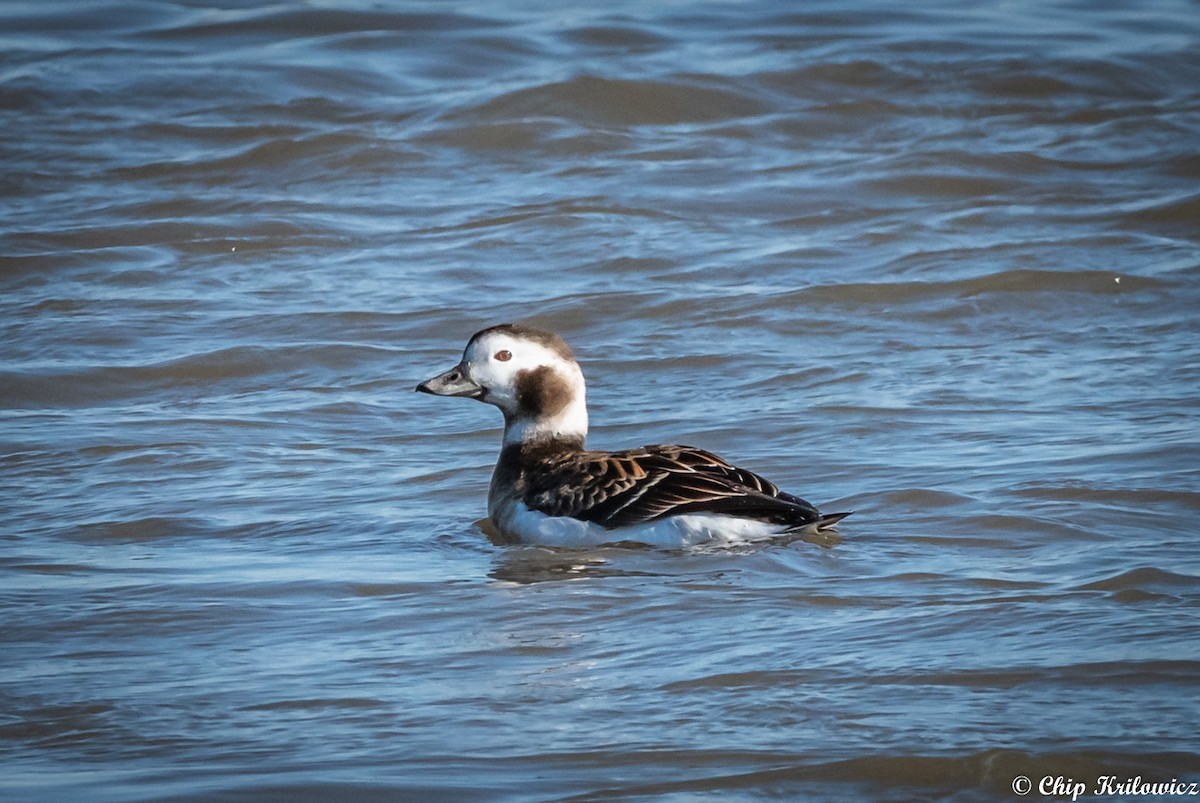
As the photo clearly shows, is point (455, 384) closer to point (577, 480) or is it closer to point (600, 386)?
point (577, 480)

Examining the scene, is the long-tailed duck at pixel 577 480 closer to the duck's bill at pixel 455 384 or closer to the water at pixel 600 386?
the duck's bill at pixel 455 384

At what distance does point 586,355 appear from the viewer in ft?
34.4

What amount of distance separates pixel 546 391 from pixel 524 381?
102 millimetres

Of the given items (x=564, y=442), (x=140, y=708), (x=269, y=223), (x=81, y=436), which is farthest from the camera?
(x=269, y=223)

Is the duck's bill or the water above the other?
the duck's bill

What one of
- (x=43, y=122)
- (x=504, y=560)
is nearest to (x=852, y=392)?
(x=504, y=560)

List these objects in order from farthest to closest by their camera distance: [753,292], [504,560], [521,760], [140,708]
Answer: [753,292] → [504,560] → [140,708] → [521,760]

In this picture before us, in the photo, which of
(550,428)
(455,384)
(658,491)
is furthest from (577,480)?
(455,384)

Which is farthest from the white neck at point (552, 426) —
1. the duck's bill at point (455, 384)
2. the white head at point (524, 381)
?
the duck's bill at point (455, 384)

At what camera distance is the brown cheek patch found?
8023mm

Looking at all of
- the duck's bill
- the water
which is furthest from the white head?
the water

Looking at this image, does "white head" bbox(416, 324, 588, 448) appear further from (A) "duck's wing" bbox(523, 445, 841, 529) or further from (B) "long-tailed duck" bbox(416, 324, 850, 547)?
(A) "duck's wing" bbox(523, 445, 841, 529)

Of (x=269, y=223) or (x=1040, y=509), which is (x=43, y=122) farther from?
(x=1040, y=509)

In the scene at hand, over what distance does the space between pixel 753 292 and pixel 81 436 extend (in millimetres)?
4263
